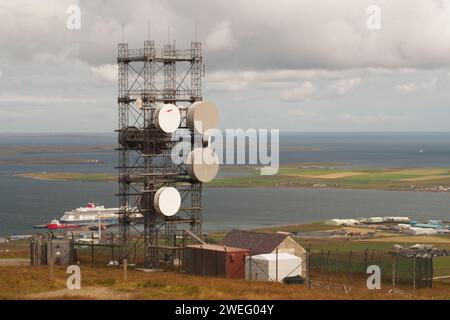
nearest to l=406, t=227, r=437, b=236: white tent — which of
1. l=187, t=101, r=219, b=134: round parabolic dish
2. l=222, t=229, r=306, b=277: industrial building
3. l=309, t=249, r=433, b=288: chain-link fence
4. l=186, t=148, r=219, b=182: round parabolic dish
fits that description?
l=309, t=249, r=433, b=288: chain-link fence

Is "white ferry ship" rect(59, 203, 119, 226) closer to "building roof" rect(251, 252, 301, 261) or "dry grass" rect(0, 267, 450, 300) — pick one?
"building roof" rect(251, 252, 301, 261)

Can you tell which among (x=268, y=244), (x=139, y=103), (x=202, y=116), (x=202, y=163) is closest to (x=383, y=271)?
(x=268, y=244)

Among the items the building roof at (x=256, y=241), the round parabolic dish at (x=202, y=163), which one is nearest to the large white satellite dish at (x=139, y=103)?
the round parabolic dish at (x=202, y=163)

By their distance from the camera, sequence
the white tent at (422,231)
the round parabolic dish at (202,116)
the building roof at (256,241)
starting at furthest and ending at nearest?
1. the white tent at (422,231)
2. the round parabolic dish at (202,116)
3. the building roof at (256,241)

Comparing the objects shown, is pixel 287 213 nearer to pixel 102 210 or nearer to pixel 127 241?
pixel 102 210

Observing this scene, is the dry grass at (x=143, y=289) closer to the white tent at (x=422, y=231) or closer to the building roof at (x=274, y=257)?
the building roof at (x=274, y=257)

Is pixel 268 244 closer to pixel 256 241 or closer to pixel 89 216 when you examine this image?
pixel 256 241
